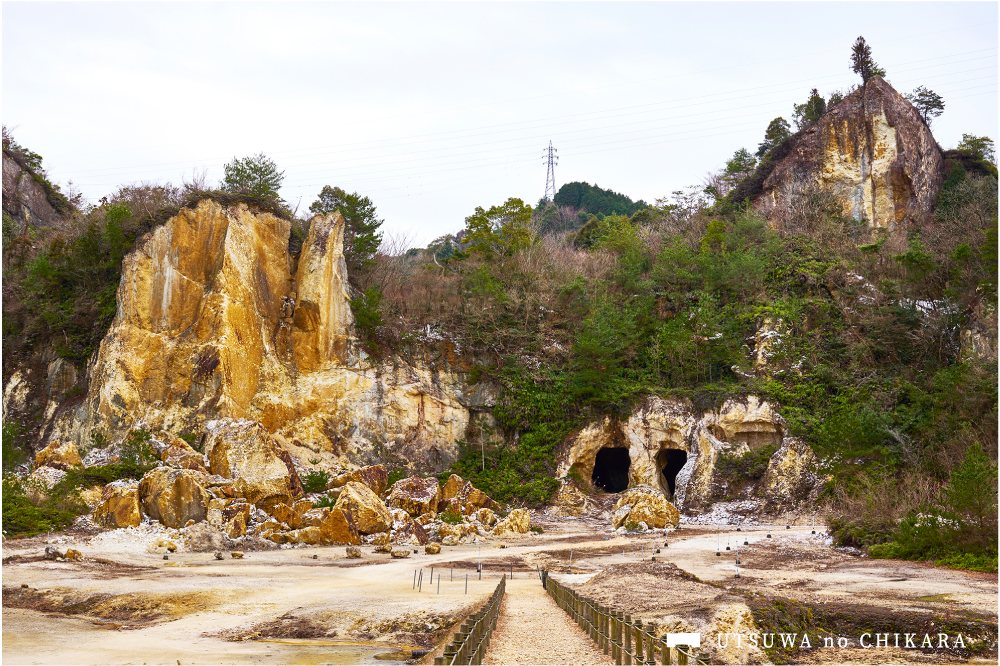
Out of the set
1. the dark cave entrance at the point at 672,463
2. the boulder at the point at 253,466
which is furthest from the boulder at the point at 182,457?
the dark cave entrance at the point at 672,463

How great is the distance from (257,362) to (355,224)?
10.7 meters

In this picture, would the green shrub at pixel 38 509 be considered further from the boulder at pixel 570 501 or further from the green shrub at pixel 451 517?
the boulder at pixel 570 501

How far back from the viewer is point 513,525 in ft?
77.5

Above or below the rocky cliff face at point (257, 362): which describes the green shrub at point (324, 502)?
below

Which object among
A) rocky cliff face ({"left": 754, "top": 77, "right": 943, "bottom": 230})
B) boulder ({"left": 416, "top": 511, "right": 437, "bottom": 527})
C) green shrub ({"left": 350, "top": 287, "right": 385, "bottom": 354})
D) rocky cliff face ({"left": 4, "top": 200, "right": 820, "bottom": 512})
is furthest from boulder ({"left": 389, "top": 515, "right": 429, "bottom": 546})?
rocky cliff face ({"left": 754, "top": 77, "right": 943, "bottom": 230})

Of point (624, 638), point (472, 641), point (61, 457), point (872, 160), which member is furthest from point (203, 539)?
point (872, 160)

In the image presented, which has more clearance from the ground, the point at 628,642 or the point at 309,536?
the point at 628,642

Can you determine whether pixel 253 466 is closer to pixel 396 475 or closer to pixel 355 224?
pixel 396 475

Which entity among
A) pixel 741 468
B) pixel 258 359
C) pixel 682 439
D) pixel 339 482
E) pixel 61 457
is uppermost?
pixel 258 359

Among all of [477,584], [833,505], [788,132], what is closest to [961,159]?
[788,132]

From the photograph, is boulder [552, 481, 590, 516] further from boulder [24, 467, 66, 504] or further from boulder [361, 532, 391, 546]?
boulder [24, 467, 66, 504]

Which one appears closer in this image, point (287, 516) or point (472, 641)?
point (472, 641)

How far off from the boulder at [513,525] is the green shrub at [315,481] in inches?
279

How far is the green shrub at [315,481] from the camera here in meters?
26.4
